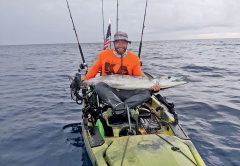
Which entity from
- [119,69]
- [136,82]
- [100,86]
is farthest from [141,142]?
[119,69]

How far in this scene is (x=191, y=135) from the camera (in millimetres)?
8391

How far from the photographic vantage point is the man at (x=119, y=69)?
6671 millimetres

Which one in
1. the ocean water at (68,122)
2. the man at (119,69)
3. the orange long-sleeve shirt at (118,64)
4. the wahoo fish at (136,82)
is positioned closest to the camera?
the man at (119,69)

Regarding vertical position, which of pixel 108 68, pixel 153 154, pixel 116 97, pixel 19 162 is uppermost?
pixel 108 68

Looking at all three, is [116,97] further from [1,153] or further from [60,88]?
[60,88]

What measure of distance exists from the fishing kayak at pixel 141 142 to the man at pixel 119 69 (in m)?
0.42

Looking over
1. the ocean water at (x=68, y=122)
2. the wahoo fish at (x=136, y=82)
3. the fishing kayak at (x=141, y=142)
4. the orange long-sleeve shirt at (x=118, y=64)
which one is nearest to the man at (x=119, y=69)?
the orange long-sleeve shirt at (x=118, y=64)

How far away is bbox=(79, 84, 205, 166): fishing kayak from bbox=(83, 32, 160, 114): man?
42 cm

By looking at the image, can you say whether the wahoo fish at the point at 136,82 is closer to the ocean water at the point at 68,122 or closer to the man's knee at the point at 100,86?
the man's knee at the point at 100,86

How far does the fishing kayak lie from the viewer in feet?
14.9

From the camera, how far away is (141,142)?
16.6 feet

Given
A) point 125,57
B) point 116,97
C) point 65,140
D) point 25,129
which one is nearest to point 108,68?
point 125,57

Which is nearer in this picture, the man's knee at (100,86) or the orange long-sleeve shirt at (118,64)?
the man's knee at (100,86)

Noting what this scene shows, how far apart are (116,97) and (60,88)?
10437 mm
